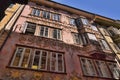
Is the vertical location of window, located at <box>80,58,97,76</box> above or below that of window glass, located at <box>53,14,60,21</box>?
below

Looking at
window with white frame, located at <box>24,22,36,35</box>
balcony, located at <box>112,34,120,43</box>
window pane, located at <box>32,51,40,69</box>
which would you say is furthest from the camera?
balcony, located at <box>112,34,120,43</box>

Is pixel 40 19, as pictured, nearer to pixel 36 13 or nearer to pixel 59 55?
pixel 36 13

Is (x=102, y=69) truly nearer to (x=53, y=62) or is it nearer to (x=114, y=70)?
(x=114, y=70)

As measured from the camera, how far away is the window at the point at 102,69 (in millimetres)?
9728

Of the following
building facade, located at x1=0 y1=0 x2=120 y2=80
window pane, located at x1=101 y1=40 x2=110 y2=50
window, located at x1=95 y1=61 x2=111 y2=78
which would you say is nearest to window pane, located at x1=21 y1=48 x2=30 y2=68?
building facade, located at x1=0 y1=0 x2=120 y2=80

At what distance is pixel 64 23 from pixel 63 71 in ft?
21.7

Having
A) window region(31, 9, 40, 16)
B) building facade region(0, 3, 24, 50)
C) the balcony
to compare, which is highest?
window region(31, 9, 40, 16)

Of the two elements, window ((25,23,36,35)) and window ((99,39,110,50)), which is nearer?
window ((25,23,36,35))

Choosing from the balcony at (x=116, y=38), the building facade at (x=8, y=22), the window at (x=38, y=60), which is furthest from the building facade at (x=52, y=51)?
the balcony at (x=116, y=38)

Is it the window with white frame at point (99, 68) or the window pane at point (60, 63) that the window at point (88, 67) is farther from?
the window pane at point (60, 63)

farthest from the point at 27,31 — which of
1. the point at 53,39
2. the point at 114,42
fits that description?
the point at 114,42

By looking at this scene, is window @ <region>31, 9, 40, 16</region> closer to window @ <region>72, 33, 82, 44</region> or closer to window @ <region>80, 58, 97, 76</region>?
window @ <region>72, 33, 82, 44</region>

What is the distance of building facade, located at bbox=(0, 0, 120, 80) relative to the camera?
25.2ft

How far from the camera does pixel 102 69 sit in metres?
10.2
